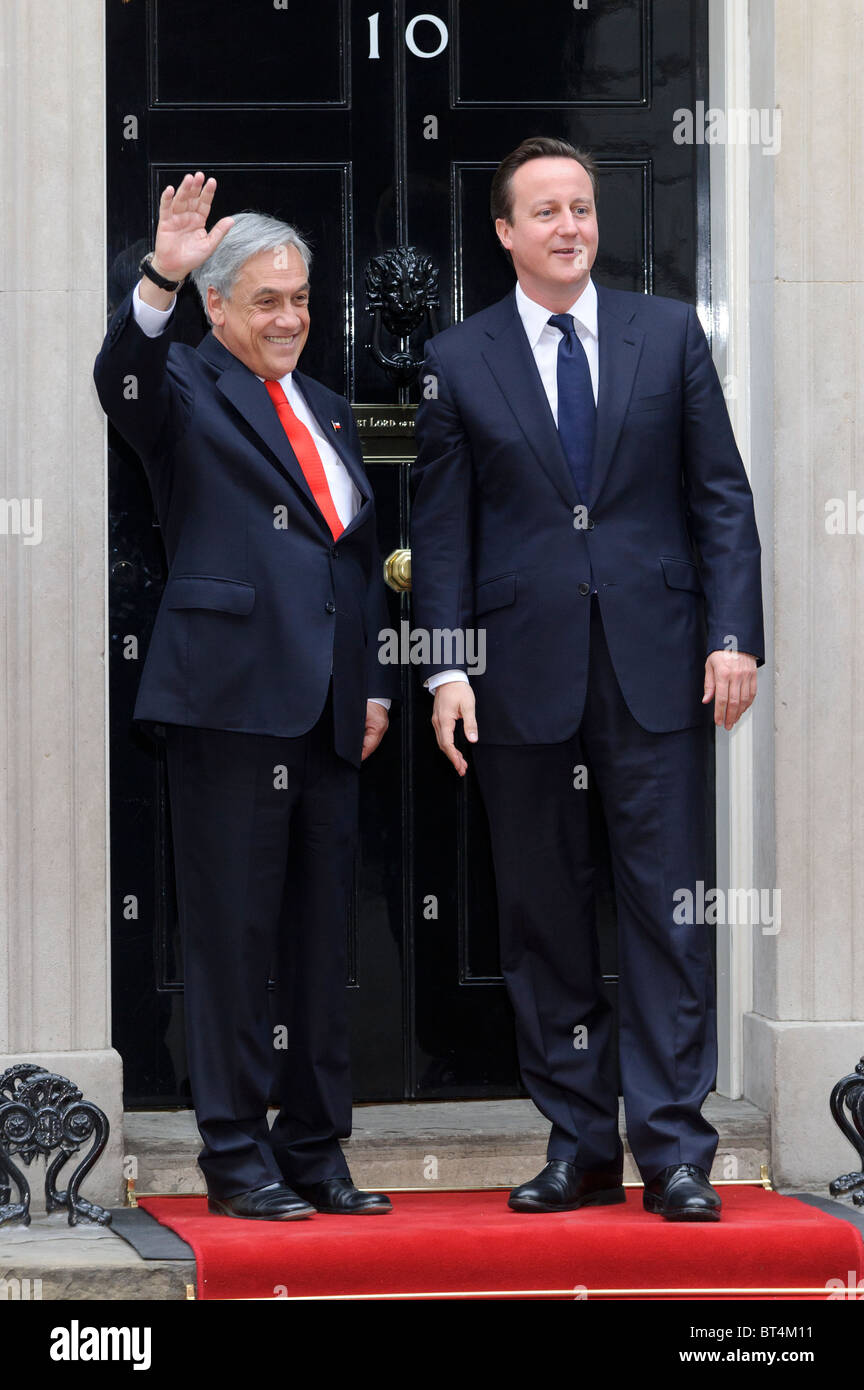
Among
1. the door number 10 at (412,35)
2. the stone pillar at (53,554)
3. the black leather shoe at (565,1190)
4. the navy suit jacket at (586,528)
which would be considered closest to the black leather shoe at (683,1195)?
the black leather shoe at (565,1190)

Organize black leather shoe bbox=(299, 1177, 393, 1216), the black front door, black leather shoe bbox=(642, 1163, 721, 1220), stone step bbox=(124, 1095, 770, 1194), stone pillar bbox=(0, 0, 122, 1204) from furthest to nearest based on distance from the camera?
the black front door, stone step bbox=(124, 1095, 770, 1194), stone pillar bbox=(0, 0, 122, 1204), black leather shoe bbox=(299, 1177, 393, 1216), black leather shoe bbox=(642, 1163, 721, 1220)

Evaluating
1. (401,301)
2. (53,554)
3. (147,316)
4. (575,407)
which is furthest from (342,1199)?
(401,301)

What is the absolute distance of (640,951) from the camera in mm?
4035

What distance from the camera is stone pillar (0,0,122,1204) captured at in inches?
173

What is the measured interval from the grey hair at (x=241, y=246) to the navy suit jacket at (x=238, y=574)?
0.16 meters

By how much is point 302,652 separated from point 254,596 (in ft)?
0.51

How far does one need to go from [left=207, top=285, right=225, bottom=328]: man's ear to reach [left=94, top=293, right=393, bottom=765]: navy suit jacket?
0.08 m

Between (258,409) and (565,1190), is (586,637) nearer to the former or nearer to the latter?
(258,409)

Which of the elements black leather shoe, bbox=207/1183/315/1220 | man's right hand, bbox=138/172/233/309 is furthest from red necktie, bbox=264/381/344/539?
black leather shoe, bbox=207/1183/315/1220

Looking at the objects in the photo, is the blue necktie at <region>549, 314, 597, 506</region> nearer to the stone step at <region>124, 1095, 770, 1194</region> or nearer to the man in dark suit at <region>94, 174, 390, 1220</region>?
the man in dark suit at <region>94, 174, 390, 1220</region>

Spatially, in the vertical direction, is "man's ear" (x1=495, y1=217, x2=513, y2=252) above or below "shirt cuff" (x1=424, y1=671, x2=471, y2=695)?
above
